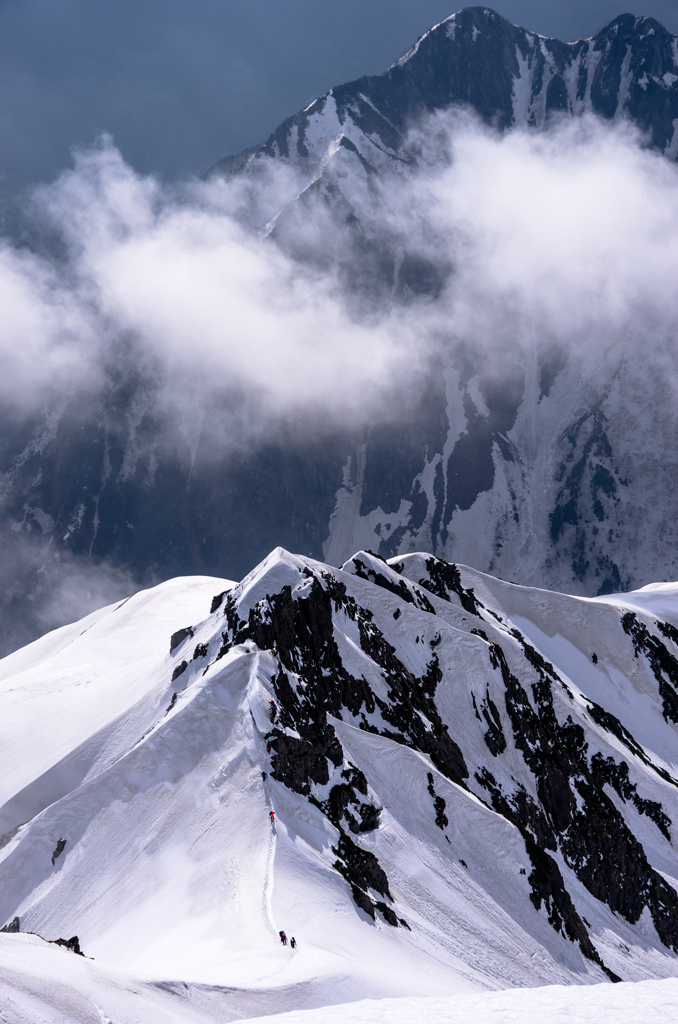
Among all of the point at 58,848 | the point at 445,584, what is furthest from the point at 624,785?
the point at 58,848

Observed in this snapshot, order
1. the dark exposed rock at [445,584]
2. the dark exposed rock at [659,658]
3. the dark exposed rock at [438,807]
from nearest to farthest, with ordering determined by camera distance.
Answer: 1. the dark exposed rock at [438,807]
2. the dark exposed rock at [445,584]
3. the dark exposed rock at [659,658]

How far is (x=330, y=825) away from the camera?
190 feet

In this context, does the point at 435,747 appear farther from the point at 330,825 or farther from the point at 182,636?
the point at 182,636

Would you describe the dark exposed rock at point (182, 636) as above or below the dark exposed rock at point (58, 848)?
above

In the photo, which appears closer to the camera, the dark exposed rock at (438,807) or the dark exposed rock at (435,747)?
the dark exposed rock at (435,747)

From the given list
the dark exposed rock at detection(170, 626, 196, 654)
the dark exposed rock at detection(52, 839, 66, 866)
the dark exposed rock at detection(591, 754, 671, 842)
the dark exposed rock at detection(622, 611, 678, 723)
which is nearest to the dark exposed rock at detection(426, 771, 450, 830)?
the dark exposed rock at detection(52, 839, 66, 866)

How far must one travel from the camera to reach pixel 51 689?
324 ft

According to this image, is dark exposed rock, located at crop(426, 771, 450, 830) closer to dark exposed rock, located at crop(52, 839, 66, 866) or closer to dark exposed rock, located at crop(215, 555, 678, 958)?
dark exposed rock, located at crop(215, 555, 678, 958)

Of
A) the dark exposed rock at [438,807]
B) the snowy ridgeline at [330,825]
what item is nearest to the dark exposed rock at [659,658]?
the snowy ridgeline at [330,825]

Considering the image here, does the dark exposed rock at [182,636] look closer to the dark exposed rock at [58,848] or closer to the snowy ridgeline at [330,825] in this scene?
the snowy ridgeline at [330,825]

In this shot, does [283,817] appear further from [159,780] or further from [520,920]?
[520,920]

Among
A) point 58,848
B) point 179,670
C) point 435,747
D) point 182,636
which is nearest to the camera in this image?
point 58,848

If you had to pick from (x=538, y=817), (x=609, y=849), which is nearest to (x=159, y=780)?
(x=538, y=817)

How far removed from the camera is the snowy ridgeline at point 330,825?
3441 centimetres
